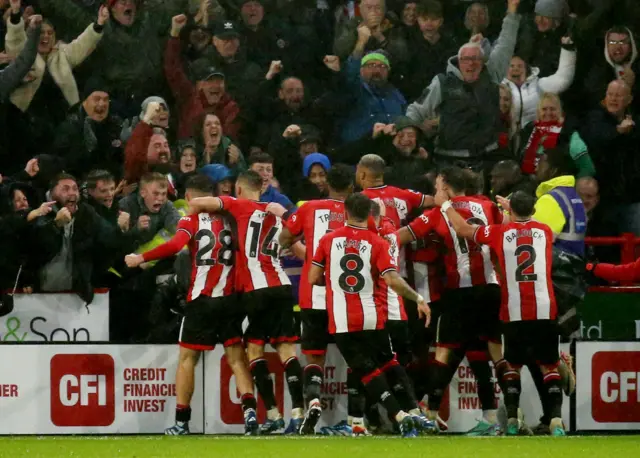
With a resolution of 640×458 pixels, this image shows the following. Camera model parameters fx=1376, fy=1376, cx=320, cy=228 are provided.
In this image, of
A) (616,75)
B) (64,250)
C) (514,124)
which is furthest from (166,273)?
(616,75)

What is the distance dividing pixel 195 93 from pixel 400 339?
15.0 feet

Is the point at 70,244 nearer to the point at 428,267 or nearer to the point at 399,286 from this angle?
the point at 428,267

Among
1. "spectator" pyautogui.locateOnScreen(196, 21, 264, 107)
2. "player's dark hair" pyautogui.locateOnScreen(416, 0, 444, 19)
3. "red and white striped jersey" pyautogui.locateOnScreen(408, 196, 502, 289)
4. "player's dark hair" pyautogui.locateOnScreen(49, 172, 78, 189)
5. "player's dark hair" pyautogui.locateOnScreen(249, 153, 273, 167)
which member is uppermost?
"player's dark hair" pyautogui.locateOnScreen(416, 0, 444, 19)

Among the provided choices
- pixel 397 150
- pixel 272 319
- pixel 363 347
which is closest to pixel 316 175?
pixel 397 150

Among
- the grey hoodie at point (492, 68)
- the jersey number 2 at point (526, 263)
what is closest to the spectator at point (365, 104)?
the grey hoodie at point (492, 68)

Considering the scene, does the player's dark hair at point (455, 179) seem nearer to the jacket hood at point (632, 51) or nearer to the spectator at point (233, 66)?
the spectator at point (233, 66)

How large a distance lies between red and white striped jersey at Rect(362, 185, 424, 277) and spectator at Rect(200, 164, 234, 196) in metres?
1.95

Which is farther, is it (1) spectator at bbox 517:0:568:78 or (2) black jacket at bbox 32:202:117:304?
(1) spectator at bbox 517:0:568:78

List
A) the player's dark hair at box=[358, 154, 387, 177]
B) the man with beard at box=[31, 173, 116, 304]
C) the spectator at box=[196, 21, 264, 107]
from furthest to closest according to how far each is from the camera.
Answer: the spectator at box=[196, 21, 264, 107] < the man with beard at box=[31, 173, 116, 304] < the player's dark hair at box=[358, 154, 387, 177]

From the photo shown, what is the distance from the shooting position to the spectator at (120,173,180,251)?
1262 centimetres

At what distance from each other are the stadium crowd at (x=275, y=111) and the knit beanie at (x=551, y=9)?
2cm

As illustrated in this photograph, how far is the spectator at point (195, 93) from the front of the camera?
47.4 ft

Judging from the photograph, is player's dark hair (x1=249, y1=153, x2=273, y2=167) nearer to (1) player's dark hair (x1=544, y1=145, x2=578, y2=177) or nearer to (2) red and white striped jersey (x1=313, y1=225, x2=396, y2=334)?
(2) red and white striped jersey (x1=313, y1=225, x2=396, y2=334)

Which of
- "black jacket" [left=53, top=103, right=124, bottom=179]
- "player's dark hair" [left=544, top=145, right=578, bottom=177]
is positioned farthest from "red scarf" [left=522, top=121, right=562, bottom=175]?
"black jacket" [left=53, top=103, right=124, bottom=179]
